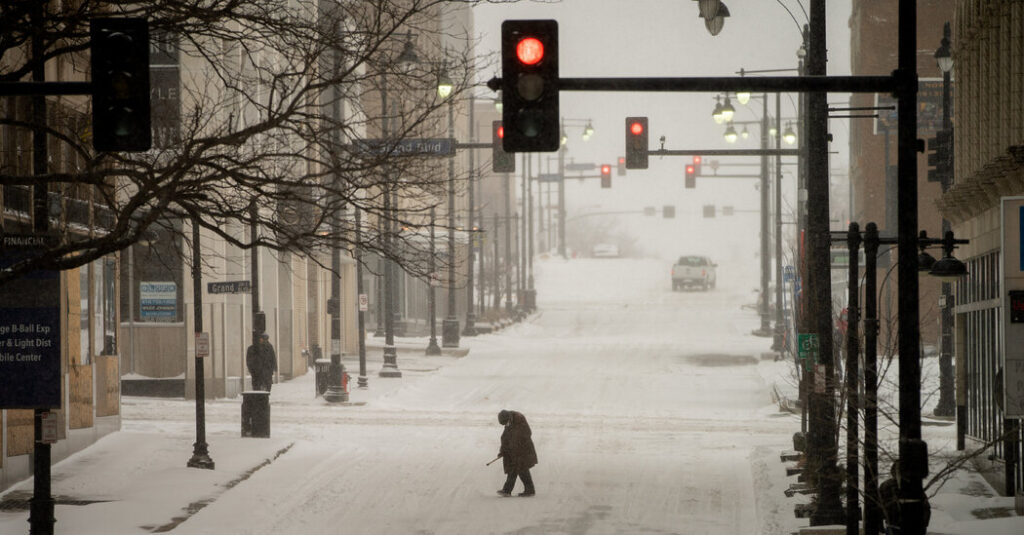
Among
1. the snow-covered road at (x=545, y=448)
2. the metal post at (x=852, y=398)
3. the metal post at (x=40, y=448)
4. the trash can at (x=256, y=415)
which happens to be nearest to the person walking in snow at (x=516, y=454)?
the snow-covered road at (x=545, y=448)

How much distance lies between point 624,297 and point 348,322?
3474cm

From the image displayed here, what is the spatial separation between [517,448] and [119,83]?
9.47 metres

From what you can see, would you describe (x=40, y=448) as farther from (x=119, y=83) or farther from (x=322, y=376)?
(x=322, y=376)

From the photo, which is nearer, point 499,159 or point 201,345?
point 201,345

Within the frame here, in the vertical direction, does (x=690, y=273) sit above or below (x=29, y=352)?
above

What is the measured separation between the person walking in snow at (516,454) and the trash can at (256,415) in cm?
677

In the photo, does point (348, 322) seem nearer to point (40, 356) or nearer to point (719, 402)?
point (719, 402)

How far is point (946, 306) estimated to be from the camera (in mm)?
24469

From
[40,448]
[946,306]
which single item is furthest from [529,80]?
[946,306]

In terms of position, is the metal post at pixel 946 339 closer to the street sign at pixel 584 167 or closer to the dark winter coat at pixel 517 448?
the dark winter coat at pixel 517 448

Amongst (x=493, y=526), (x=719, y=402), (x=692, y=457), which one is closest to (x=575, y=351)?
(x=719, y=402)

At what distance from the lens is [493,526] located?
15.2 metres

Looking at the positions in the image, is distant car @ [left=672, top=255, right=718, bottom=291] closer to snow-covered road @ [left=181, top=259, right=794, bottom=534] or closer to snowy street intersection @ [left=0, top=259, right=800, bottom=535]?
snow-covered road @ [left=181, top=259, right=794, bottom=534]

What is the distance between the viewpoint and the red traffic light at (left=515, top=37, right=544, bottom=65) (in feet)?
28.2
